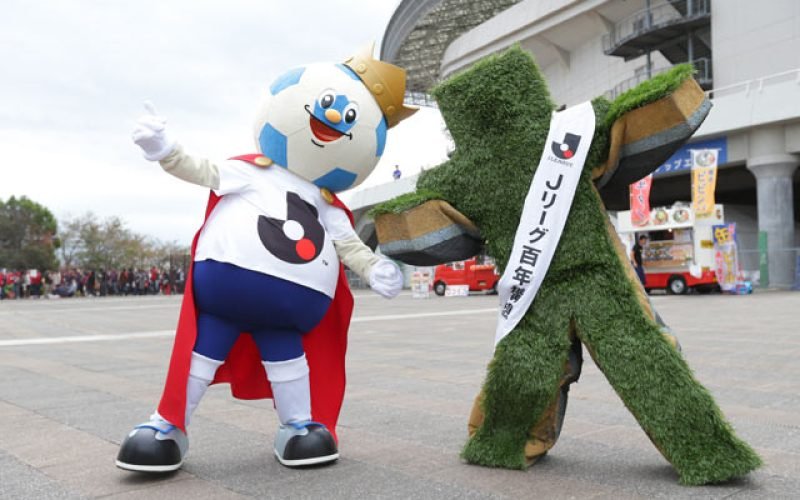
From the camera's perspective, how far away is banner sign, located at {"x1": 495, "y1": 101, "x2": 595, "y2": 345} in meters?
2.94

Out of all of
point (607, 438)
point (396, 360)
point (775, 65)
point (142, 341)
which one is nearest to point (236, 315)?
point (607, 438)

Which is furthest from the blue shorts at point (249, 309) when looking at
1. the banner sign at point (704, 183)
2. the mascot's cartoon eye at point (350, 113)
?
the banner sign at point (704, 183)

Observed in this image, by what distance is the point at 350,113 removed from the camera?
3438 mm

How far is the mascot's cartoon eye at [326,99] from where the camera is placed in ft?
11.1

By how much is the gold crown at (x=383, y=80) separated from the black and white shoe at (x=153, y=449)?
1905 millimetres

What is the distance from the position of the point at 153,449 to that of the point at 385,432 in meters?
1.35

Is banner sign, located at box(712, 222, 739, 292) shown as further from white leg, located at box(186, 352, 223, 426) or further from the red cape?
white leg, located at box(186, 352, 223, 426)

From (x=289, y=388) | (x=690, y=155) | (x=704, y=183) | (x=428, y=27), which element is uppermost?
(x=428, y=27)

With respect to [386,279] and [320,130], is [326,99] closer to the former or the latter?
[320,130]

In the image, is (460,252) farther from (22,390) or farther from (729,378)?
(22,390)

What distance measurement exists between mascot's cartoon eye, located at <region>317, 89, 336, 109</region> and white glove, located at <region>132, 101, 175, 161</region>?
0.74 meters

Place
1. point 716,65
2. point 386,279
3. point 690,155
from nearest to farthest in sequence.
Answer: point 386,279 → point 690,155 → point 716,65

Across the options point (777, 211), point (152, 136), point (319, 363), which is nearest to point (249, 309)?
point (319, 363)

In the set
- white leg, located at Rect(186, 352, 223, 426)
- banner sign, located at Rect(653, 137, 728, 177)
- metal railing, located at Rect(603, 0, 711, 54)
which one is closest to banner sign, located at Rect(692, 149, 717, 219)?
banner sign, located at Rect(653, 137, 728, 177)
